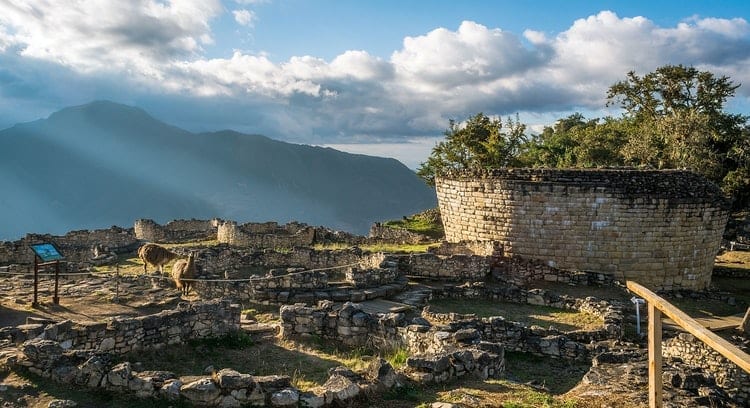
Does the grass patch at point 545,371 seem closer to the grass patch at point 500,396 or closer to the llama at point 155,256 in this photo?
the grass patch at point 500,396

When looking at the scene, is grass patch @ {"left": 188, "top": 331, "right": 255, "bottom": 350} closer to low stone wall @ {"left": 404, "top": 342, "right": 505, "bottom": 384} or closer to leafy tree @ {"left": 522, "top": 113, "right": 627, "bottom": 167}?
low stone wall @ {"left": 404, "top": 342, "right": 505, "bottom": 384}

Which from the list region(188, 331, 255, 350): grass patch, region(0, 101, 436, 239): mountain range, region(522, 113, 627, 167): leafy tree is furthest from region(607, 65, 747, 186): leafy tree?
region(0, 101, 436, 239): mountain range

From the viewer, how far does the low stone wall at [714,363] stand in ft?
39.5

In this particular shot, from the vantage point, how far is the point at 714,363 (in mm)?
12539

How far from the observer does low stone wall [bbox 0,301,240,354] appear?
35.0 feet

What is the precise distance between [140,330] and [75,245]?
70.6ft

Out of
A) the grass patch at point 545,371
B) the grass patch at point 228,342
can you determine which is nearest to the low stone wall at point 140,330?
the grass patch at point 228,342

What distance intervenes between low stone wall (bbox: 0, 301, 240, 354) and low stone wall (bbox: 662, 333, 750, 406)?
10707 millimetres

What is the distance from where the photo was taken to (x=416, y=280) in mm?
20406

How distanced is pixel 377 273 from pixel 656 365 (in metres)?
11.8

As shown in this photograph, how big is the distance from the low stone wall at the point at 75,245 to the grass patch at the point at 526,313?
1757 centimetres

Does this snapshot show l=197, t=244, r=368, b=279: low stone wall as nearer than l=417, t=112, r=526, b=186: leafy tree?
Yes

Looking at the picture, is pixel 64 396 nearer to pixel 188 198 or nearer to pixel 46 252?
pixel 46 252

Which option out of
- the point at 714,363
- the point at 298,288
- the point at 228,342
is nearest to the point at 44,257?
the point at 228,342
